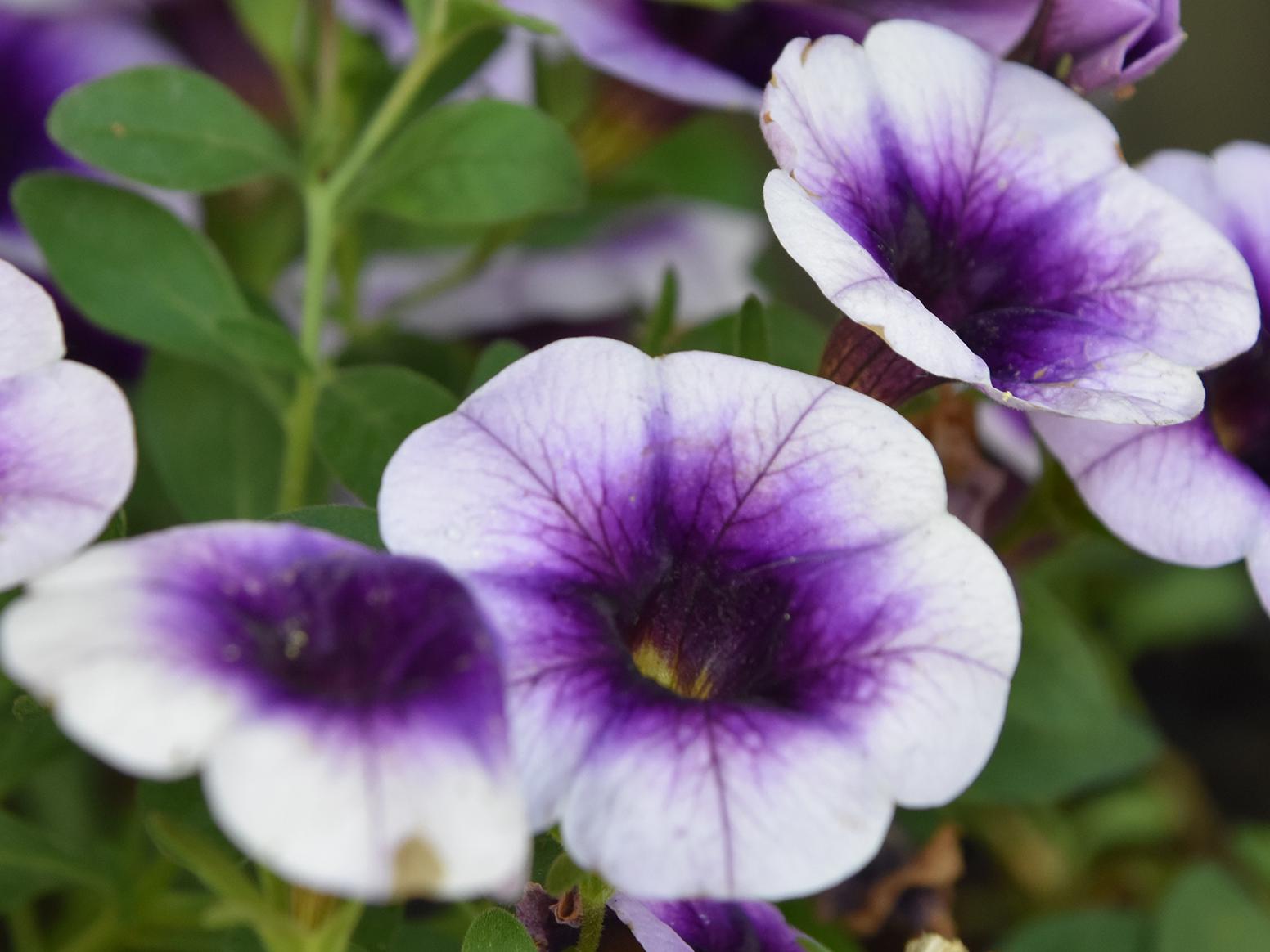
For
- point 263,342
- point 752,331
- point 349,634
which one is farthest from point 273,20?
point 349,634

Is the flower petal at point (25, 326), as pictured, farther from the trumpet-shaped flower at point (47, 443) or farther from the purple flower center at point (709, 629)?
the purple flower center at point (709, 629)

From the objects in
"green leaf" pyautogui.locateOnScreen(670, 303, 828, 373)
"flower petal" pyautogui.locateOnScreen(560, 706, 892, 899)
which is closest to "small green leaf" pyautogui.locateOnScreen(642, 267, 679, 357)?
"green leaf" pyautogui.locateOnScreen(670, 303, 828, 373)

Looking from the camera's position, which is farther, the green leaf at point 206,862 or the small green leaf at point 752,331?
the small green leaf at point 752,331

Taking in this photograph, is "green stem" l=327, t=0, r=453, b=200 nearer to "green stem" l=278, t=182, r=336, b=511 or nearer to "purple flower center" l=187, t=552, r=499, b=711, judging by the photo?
"green stem" l=278, t=182, r=336, b=511

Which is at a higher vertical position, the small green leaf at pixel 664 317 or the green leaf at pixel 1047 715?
the small green leaf at pixel 664 317

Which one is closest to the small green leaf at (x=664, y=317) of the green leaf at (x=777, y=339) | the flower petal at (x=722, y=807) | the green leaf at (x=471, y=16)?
the green leaf at (x=777, y=339)

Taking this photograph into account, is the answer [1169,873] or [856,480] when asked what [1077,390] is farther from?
[1169,873]

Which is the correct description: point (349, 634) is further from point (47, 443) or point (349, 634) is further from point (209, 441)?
point (209, 441)
